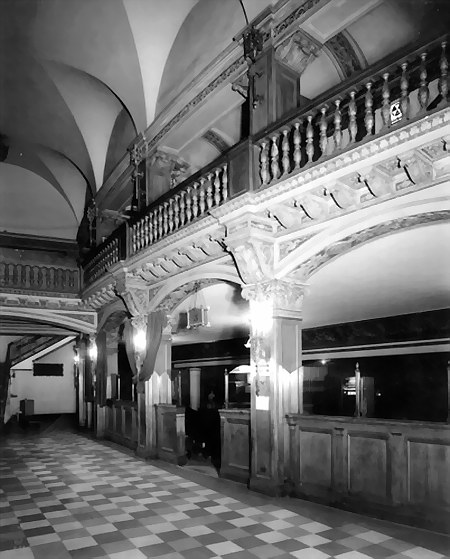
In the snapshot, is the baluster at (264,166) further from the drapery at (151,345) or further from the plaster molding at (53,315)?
the plaster molding at (53,315)

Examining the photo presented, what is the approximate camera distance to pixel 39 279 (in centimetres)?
1434

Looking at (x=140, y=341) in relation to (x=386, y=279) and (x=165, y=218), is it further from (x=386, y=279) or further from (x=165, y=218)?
(x=386, y=279)

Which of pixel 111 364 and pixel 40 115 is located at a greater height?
pixel 40 115

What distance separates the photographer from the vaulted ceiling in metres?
8.26

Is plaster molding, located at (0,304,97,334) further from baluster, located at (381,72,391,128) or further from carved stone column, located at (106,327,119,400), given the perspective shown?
baluster, located at (381,72,391,128)

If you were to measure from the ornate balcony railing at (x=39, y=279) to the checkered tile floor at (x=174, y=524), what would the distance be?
6558mm

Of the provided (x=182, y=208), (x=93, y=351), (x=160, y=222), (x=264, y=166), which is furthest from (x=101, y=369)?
(x=264, y=166)

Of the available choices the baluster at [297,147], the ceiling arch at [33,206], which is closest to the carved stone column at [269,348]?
the baluster at [297,147]

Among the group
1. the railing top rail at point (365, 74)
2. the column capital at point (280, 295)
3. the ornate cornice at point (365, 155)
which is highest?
the railing top rail at point (365, 74)

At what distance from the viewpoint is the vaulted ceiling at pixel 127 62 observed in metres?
8.26

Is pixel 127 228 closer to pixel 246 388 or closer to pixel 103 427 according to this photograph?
pixel 103 427

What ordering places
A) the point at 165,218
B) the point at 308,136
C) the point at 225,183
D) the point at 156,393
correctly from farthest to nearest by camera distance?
the point at 156,393 < the point at 165,218 < the point at 225,183 < the point at 308,136

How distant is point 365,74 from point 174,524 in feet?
17.8

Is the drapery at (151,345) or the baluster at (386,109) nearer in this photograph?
the baluster at (386,109)
